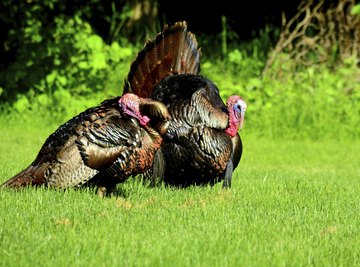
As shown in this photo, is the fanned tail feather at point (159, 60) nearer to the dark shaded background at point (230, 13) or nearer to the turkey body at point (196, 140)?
the turkey body at point (196, 140)

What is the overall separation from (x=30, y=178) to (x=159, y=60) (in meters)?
1.69

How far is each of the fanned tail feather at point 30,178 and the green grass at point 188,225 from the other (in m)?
0.11

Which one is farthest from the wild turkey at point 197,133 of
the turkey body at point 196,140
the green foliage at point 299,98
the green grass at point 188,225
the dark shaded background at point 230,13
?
the dark shaded background at point 230,13

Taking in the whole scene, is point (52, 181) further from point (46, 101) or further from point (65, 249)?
point (46, 101)

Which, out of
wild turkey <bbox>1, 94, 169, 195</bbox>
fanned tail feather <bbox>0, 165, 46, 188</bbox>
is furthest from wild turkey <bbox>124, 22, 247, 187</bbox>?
fanned tail feather <bbox>0, 165, 46, 188</bbox>

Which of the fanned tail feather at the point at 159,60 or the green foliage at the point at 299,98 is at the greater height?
the fanned tail feather at the point at 159,60

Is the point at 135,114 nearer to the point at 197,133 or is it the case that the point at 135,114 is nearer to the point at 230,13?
the point at 197,133

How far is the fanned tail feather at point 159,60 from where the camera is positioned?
24.0ft

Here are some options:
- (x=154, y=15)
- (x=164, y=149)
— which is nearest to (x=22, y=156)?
(x=164, y=149)

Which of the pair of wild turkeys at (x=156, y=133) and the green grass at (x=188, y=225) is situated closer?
the green grass at (x=188, y=225)

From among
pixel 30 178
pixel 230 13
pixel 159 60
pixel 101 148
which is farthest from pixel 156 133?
pixel 230 13

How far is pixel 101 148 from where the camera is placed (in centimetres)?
600

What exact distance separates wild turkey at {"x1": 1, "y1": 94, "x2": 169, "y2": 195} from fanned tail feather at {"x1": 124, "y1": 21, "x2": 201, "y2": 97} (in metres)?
1.02

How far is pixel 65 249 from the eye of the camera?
4.56 meters
